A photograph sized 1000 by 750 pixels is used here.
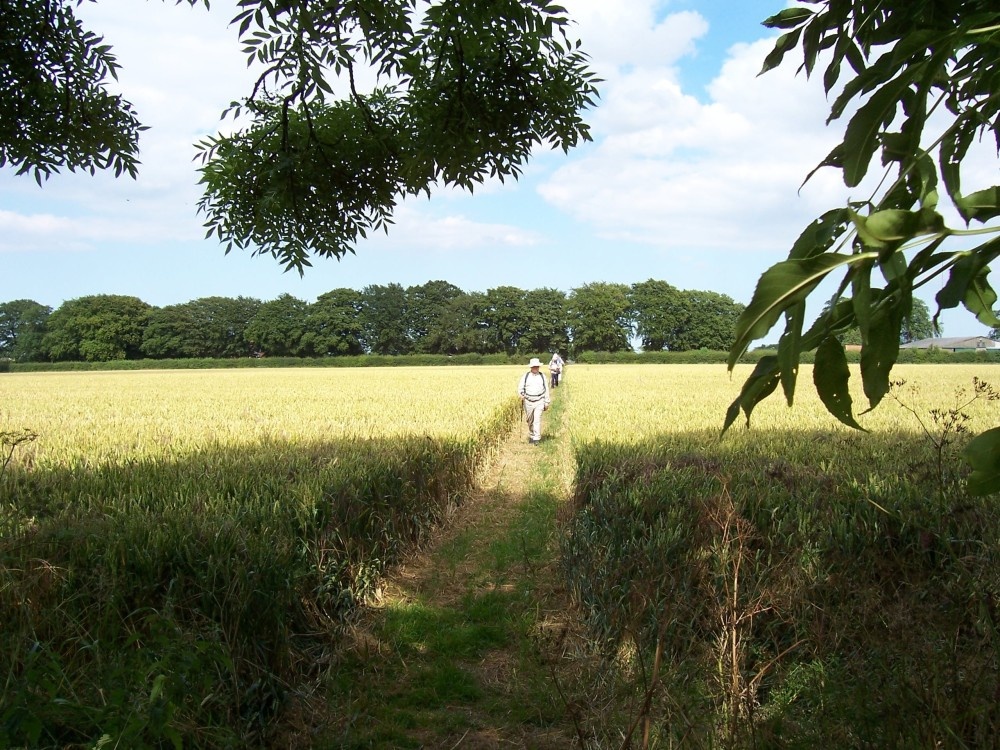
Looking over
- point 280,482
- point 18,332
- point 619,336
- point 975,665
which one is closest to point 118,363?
point 18,332

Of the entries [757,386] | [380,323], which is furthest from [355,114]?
[380,323]

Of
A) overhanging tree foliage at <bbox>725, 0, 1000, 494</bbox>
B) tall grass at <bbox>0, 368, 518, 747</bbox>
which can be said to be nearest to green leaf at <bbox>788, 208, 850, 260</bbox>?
overhanging tree foliage at <bbox>725, 0, 1000, 494</bbox>

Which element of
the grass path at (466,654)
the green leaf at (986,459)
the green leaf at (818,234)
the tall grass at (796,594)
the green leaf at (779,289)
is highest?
the green leaf at (818,234)

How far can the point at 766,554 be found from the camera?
4.44 meters

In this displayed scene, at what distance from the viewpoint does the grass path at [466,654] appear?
3.71 metres

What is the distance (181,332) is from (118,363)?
10930 mm

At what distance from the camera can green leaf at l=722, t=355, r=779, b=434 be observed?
3.16 ft

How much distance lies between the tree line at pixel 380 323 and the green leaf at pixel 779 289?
262 feet

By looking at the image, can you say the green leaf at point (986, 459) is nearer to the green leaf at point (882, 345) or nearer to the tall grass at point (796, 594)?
the green leaf at point (882, 345)

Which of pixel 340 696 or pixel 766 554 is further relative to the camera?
pixel 766 554

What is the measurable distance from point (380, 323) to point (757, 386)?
9111cm

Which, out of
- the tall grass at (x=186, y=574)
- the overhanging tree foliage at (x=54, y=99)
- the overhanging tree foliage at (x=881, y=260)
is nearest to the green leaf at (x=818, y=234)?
the overhanging tree foliage at (x=881, y=260)

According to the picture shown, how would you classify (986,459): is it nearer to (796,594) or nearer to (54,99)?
(796,594)

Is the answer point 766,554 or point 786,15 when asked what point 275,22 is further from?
point 766,554
